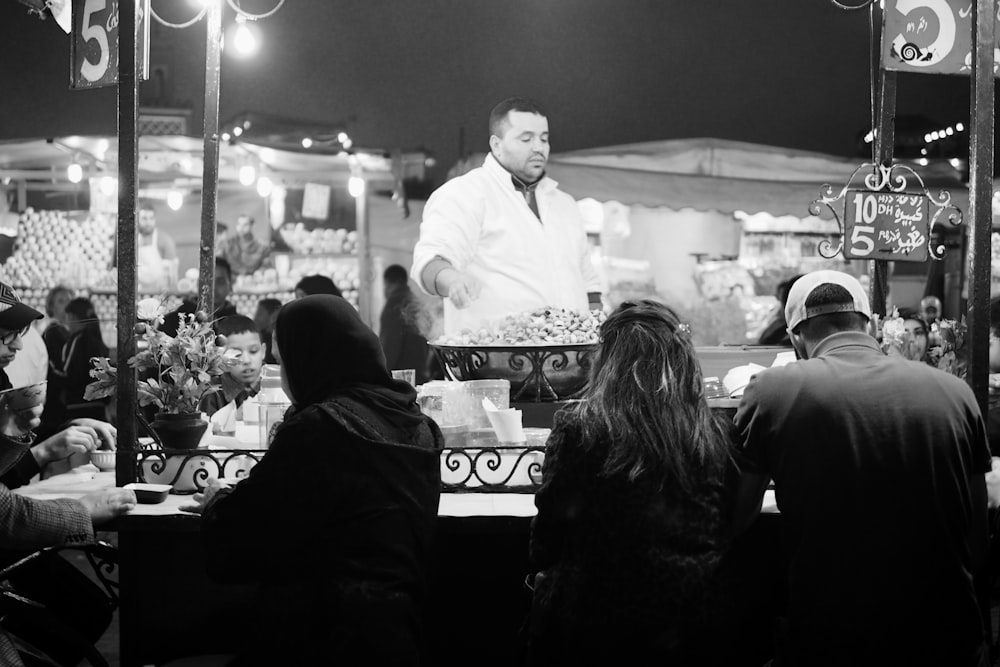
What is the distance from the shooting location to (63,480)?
3584 millimetres

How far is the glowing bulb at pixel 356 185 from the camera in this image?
9.26m

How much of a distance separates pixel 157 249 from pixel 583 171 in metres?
4.29

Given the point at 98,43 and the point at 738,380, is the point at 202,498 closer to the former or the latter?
the point at 98,43

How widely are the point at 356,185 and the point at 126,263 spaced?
6.12 metres

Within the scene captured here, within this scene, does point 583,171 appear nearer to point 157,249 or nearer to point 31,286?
point 157,249

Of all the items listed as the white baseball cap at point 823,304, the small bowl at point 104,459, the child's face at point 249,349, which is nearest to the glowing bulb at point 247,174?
the child's face at point 249,349

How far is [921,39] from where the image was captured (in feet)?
12.2

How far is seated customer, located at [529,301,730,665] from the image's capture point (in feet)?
7.88

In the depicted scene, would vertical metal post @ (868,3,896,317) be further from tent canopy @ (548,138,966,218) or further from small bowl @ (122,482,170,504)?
tent canopy @ (548,138,966,218)

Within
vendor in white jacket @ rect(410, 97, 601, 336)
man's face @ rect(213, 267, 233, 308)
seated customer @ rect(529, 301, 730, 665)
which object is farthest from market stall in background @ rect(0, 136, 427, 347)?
seated customer @ rect(529, 301, 730, 665)

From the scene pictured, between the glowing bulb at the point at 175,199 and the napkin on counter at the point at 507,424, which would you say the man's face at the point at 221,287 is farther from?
the napkin on counter at the point at 507,424

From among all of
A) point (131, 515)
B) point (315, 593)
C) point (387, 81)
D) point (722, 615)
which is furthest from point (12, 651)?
point (387, 81)

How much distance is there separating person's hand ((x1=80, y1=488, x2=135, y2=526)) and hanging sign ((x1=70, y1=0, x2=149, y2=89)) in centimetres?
140

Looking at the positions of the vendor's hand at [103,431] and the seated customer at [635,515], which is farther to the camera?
the vendor's hand at [103,431]
